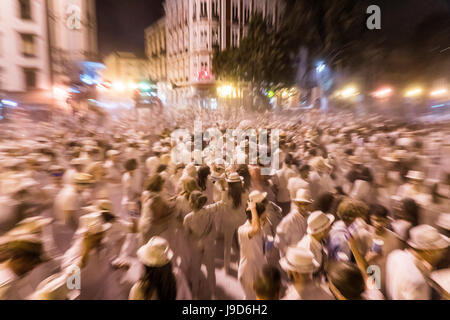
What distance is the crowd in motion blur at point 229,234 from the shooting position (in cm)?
156

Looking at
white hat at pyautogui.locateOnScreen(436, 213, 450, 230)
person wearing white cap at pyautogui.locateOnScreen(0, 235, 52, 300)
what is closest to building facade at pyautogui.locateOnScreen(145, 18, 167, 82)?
person wearing white cap at pyautogui.locateOnScreen(0, 235, 52, 300)

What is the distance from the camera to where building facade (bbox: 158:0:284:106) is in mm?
5237

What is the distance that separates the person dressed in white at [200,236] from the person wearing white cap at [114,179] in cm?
255

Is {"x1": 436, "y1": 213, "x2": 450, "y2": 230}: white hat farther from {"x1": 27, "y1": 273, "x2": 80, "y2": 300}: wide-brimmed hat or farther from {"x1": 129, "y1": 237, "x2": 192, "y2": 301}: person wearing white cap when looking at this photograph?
{"x1": 27, "y1": 273, "x2": 80, "y2": 300}: wide-brimmed hat

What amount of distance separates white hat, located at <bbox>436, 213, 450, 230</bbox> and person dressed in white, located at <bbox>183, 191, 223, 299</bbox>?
2.72 metres

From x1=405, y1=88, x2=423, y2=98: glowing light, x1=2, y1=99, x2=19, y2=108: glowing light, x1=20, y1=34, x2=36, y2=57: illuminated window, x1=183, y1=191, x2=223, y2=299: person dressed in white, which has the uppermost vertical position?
x1=20, y1=34, x2=36, y2=57: illuminated window

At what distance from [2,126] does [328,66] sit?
725 inches

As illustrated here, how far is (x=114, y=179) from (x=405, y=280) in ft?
16.7

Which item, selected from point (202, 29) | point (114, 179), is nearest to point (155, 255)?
point (114, 179)

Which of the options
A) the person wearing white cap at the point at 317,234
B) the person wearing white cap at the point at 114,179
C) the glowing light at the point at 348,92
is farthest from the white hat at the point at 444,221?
the glowing light at the point at 348,92
